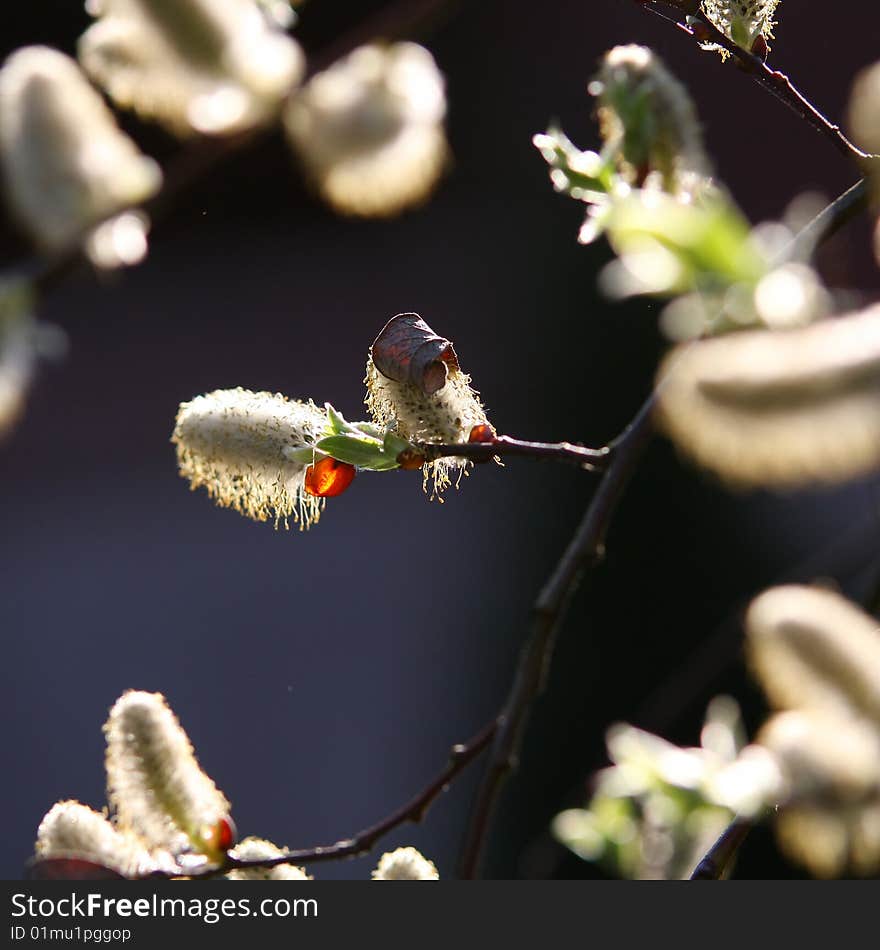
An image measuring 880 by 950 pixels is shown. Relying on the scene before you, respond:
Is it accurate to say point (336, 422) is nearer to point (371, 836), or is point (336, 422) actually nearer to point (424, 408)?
point (424, 408)

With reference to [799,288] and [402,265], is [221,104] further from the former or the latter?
[402,265]

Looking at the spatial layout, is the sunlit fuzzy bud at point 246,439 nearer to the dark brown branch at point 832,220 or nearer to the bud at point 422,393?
the bud at point 422,393

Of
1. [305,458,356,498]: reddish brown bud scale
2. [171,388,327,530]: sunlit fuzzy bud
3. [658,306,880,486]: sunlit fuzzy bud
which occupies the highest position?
[171,388,327,530]: sunlit fuzzy bud

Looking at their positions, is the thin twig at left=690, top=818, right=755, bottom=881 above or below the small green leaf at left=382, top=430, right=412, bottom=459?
below

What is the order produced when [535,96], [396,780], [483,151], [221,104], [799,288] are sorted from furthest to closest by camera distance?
[396,780], [483,151], [535,96], [221,104], [799,288]

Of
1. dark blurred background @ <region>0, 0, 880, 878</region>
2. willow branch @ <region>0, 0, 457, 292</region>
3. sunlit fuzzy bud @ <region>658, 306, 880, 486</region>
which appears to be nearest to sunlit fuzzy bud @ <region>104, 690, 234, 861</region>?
sunlit fuzzy bud @ <region>658, 306, 880, 486</region>

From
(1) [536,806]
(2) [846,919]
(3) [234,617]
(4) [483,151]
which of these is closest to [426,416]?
(2) [846,919]

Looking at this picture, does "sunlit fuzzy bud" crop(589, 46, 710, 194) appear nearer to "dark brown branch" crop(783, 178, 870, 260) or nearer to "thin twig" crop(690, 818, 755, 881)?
"dark brown branch" crop(783, 178, 870, 260)
